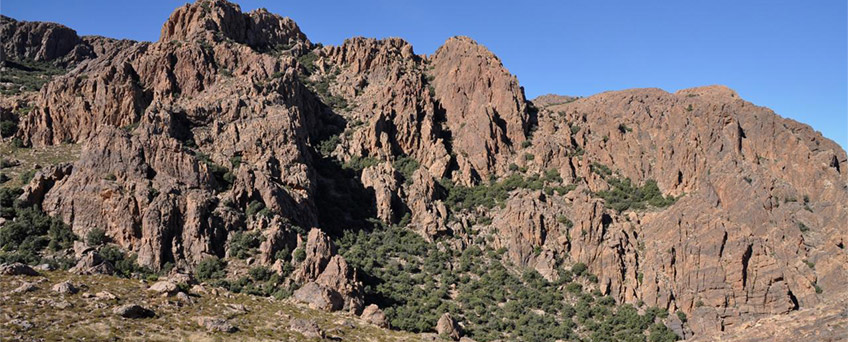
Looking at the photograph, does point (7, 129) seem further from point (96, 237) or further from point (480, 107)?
point (480, 107)

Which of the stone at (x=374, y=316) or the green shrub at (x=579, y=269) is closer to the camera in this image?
the stone at (x=374, y=316)

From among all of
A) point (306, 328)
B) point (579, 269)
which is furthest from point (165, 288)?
point (579, 269)

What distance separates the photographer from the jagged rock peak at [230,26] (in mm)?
99438

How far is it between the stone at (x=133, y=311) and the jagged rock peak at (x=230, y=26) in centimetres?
6337

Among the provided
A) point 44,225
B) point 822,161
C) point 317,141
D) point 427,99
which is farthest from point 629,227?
point 44,225

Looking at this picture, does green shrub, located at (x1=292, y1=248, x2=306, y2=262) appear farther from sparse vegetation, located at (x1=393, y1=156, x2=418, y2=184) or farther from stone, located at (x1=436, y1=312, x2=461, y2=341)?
sparse vegetation, located at (x1=393, y1=156, x2=418, y2=184)

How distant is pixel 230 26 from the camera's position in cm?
10675

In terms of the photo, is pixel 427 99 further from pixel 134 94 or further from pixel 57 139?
pixel 57 139

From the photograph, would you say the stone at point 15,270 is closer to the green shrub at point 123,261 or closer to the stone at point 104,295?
the stone at point 104,295

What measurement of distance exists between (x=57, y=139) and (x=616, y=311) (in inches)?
2949

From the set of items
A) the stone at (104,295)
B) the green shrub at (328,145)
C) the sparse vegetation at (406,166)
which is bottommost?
the stone at (104,295)

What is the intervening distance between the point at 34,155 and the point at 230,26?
4215 centimetres

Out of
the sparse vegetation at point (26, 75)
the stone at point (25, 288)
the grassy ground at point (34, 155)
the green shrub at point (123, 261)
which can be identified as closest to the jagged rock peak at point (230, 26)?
the sparse vegetation at point (26, 75)

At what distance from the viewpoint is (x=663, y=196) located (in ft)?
286
